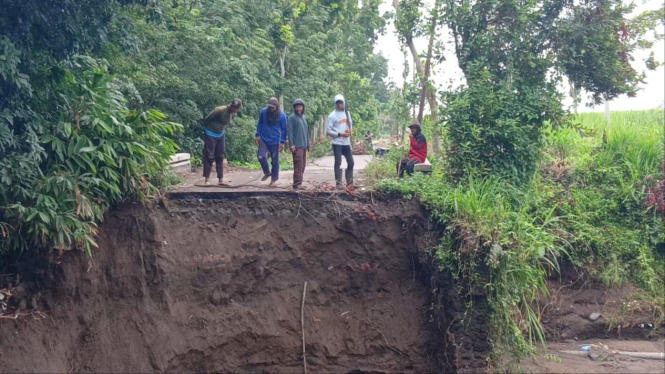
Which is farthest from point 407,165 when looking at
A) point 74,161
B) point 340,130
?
point 74,161

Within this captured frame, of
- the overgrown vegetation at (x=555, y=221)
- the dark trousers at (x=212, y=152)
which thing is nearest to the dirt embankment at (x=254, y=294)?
the overgrown vegetation at (x=555, y=221)

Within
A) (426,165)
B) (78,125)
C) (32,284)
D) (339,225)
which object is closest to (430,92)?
(426,165)

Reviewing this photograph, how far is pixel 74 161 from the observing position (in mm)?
7949

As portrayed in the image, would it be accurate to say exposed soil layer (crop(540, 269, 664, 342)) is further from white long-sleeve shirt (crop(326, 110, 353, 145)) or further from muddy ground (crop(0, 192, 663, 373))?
white long-sleeve shirt (crop(326, 110, 353, 145))

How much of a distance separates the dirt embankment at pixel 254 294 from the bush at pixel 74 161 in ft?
2.10

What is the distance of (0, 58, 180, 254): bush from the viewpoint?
23.9ft

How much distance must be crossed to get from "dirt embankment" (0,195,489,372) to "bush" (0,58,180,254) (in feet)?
2.10

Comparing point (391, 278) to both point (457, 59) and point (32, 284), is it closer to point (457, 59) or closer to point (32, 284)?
point (457, 59)

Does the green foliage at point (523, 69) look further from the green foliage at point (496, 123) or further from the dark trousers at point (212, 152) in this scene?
the dark trousers at point (212, 152)

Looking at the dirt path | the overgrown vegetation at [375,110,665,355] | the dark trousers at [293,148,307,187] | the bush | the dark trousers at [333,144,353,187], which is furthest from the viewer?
the dark trousers at [333,144,353,187]

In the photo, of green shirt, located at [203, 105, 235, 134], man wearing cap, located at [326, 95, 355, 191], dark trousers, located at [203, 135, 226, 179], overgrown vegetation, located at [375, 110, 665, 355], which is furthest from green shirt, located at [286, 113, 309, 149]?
overgrown vegetation, located at [375, 110, 665, 355]

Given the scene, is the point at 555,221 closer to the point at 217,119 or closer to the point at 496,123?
the point at 496,123

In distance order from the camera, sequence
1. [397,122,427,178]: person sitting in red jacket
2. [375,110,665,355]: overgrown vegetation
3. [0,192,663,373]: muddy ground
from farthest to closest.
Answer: [397,122,427,178]: person sitting in red jacket → [0,192,663,373]: muddy ground → [375,110,665,355]: overgrown vegetation

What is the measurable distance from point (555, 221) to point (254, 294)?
5.14 m
